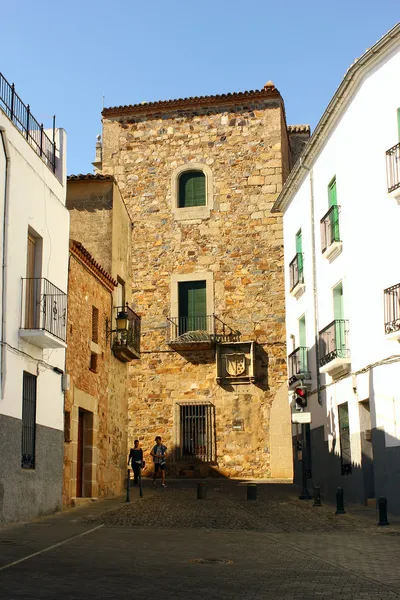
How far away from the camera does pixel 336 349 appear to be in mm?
18219

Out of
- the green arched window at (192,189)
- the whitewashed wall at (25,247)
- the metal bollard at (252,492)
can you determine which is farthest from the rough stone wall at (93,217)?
the green arched window at (192,189)

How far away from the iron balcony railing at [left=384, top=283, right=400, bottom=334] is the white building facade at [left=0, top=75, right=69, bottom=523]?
6.00m

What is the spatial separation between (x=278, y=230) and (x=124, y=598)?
21320mm

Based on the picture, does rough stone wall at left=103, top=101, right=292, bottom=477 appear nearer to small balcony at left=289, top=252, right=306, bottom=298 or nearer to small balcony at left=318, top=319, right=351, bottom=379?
small balcony at left=289, top=252, right=306, bottom=298

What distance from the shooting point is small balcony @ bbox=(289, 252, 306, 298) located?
872 inches

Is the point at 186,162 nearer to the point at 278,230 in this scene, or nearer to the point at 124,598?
the point at 278,230

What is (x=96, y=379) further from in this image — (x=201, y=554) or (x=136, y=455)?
(x=201, y=554)

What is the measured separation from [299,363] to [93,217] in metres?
6.67

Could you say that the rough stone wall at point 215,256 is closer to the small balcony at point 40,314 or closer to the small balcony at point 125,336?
the small balcony at point 125,336

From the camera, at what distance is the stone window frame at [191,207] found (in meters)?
28.0

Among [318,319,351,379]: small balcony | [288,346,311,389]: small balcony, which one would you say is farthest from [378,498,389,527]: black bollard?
[288,346,311,389]: small balcony

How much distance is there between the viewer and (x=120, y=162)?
2894 centimetres

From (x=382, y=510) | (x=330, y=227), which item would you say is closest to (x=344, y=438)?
(x=330, y=227)

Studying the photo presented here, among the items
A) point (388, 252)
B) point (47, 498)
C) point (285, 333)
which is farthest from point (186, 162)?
point (47, 498)
